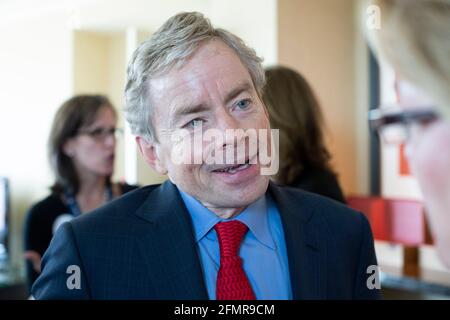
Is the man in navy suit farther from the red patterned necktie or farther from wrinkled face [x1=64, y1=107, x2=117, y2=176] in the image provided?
wrinkled face [x1=64, y1=107, x2=117, y2=176]

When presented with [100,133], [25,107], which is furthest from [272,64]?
[25,107]

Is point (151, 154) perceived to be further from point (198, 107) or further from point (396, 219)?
point (396, 219)

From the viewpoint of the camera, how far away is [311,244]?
66 centimetres

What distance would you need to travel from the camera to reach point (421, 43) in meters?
0.37

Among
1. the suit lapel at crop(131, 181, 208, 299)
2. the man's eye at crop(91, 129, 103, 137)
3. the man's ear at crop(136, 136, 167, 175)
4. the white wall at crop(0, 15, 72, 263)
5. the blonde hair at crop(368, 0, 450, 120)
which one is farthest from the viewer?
the white wall at crop(0, 15, 72, 263)

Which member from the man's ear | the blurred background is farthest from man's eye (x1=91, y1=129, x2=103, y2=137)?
the man's ear

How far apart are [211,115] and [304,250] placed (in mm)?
215

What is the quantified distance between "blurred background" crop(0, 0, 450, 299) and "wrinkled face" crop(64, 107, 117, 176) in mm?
52

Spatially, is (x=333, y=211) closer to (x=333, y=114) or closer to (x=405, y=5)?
(x=405, y=5)

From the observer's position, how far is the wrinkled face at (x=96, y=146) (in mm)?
1496

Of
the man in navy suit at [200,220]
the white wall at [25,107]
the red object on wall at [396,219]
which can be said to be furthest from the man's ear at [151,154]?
the white wall at [25,107]

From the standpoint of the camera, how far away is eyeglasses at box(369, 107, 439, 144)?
39 cm

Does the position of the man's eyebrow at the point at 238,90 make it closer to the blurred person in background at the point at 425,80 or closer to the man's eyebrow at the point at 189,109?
the man's eyebrow at the point at 189,109
